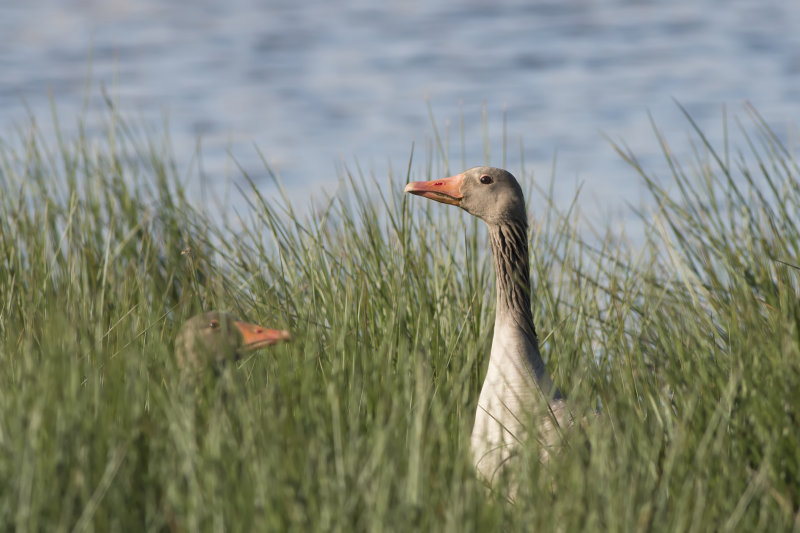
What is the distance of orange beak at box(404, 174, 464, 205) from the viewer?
5039 mm

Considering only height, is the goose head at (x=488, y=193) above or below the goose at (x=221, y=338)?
above

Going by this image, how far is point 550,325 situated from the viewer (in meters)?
5.73

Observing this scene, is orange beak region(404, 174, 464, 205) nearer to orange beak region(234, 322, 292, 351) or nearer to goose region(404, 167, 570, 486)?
goose region(404, 167, 570, 486)

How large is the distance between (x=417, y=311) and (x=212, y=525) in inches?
98.8

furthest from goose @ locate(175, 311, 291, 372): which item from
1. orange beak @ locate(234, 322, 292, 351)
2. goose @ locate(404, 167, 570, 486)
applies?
goose @ locate(404, 167, 570, 486)

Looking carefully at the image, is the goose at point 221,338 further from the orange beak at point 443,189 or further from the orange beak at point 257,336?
the orange beak at point 443,189

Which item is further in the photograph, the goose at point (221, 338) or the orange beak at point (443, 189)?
the orange beak at point (443, 189)

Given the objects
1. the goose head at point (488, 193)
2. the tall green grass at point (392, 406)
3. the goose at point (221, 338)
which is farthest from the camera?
the goose head at point (488, 193)

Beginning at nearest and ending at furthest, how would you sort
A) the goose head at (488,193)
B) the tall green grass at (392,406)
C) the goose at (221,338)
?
the tall green grass at (392,406) < the goose at (221,338) < the goose head at (488,193)

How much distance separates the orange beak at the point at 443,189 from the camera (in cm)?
504

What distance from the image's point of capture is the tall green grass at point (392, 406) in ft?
9.57

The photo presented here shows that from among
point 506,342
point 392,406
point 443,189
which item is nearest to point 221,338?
point 392,406

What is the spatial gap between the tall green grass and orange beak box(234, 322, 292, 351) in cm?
5

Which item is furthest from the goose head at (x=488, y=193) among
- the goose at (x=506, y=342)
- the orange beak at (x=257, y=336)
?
the orange beak at (x=257, y=336)
